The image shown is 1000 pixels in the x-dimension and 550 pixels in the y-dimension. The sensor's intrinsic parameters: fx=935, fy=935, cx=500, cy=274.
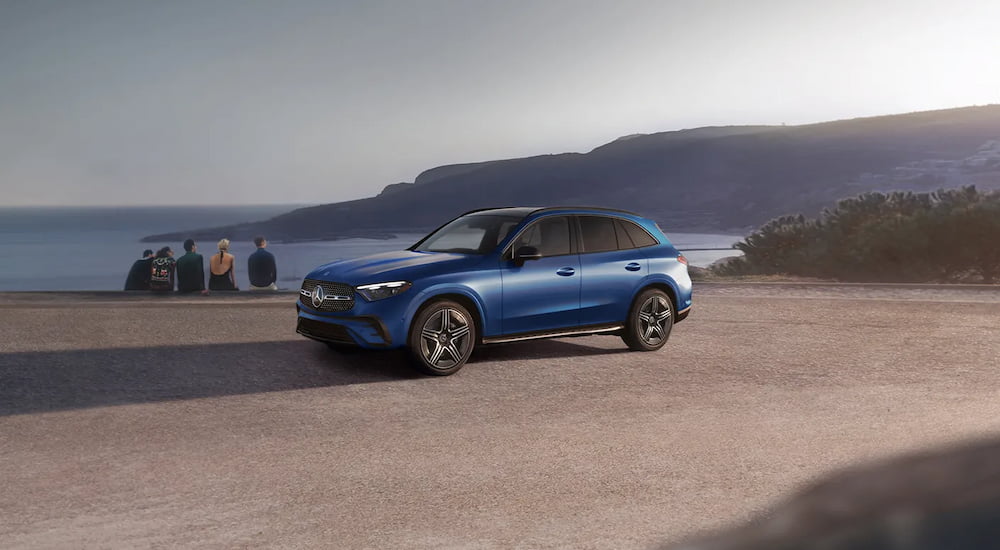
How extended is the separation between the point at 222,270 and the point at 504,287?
10071 mm

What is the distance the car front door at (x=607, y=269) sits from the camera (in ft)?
36.0

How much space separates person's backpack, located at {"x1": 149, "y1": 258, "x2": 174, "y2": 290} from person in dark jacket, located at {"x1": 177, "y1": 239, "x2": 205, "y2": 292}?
7.5 inches

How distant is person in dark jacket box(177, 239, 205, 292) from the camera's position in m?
18.5

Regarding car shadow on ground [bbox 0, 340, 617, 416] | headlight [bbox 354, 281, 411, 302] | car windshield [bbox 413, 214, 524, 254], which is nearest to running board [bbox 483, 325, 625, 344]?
car shadow on ground [bbox 0, 340, 617, 416]

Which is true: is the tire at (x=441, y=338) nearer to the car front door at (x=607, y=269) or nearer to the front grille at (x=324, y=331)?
the front grille at (x=324, y=331)

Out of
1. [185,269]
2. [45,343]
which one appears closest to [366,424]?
[45,343]

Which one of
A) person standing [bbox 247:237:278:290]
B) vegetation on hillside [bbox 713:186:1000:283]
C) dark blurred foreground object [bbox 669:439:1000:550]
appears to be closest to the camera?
dark blurred foreground object [bbox 669:439:1000:550]

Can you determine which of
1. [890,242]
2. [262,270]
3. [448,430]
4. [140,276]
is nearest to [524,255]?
[448,430]

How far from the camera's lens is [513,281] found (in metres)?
10.5

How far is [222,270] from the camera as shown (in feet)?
61.5

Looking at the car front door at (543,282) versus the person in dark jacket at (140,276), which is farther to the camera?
the person in dark jacket at (140,276)

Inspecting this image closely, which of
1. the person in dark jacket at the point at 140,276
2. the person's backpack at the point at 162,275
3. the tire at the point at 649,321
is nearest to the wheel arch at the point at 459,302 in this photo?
the tire at the point at 649,321

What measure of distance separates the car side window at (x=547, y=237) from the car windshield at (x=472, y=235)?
0.64 feet

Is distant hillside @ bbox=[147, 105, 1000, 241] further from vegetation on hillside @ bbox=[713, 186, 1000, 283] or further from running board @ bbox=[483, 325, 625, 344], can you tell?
running board @ bbox=[483, 325, 625, 344]
